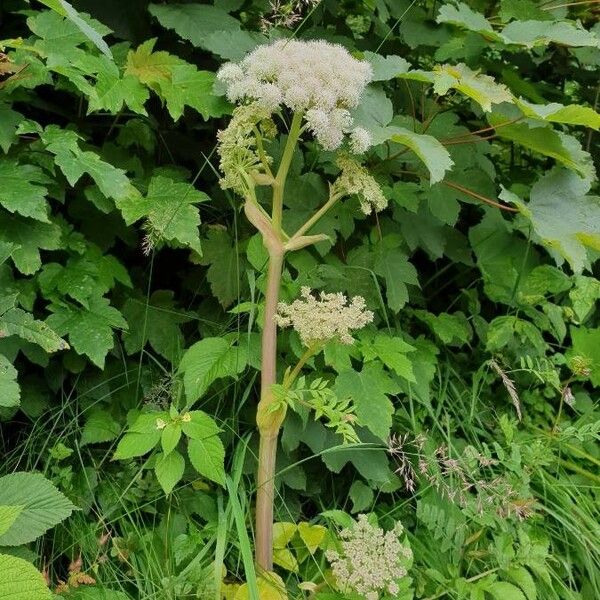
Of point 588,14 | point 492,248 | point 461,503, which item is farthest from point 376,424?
point 588,14

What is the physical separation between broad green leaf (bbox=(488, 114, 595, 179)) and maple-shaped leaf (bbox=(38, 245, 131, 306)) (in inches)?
36.0

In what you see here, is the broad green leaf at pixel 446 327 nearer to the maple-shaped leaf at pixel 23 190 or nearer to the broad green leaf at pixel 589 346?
the broad green leaf at pixel 589 346

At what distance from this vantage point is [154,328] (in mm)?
1778

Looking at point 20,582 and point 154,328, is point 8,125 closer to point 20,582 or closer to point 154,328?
point 154,328

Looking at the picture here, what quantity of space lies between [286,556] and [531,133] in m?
1.03

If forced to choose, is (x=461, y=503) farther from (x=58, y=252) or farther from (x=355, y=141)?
(x=58, y=252)

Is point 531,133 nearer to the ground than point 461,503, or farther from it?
farther from it

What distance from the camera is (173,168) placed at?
190 centimetres

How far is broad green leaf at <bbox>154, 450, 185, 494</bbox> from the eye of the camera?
1398 millimetres

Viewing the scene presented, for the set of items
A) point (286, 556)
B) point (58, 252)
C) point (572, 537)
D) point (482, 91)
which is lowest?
point (572, 537)

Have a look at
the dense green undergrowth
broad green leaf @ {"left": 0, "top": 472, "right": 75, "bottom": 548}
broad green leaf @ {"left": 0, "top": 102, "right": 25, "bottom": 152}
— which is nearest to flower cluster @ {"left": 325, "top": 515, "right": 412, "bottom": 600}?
the dense green undergrowth

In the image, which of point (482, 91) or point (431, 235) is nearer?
point (482, 91)

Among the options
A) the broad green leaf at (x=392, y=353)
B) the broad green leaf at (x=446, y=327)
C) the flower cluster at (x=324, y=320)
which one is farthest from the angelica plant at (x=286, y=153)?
the broad green leaf at (x=446, y=327)

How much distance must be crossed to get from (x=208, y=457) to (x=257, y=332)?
1.23 ft
